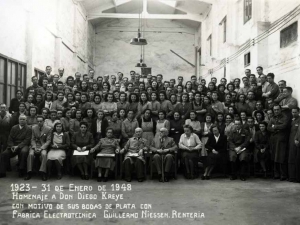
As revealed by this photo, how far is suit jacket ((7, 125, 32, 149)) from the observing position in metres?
6.41

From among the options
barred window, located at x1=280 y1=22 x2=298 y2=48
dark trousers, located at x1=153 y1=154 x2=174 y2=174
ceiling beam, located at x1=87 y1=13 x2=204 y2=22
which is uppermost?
ceiling beam, located at x1=87 y1=13 x2=204 y2=22

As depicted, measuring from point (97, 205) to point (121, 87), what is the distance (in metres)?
5.36

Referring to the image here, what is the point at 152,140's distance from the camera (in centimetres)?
672

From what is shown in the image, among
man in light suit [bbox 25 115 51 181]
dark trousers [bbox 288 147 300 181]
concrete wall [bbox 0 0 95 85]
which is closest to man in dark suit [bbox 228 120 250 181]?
dark trousers [bbox 288 147 300 181]

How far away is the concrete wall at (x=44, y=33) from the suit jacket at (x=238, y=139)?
5.91m

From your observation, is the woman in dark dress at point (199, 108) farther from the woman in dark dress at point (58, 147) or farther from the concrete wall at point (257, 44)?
the woman in dark dress at point (58, 147)

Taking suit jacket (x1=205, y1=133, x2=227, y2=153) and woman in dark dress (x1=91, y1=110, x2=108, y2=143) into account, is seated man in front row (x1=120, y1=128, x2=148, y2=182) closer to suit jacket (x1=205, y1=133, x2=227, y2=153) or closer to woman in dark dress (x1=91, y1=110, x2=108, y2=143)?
woman in dark dress (x1=91, y1=110, x2=108, y2=143)

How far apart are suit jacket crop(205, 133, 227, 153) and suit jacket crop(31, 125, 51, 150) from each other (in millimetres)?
3113

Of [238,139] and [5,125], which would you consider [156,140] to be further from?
[5,125]

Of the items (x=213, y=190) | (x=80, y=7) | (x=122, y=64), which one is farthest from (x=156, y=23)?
(x=213, y=190)

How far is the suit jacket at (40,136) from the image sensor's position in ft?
21.1

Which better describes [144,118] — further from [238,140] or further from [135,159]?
[238,140]

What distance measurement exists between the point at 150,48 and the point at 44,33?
9131 millimetres

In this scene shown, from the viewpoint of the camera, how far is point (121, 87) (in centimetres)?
945
